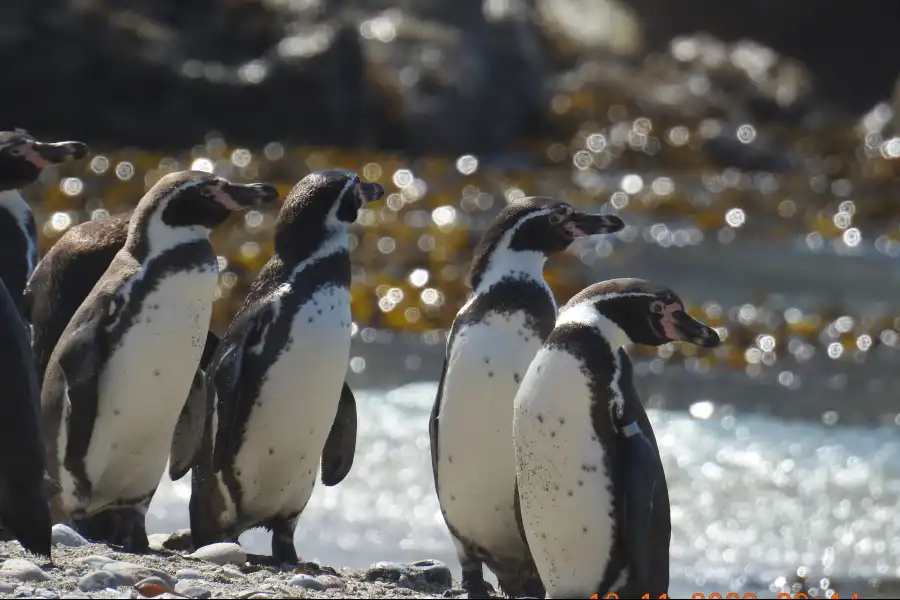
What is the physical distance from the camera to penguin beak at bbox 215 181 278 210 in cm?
514

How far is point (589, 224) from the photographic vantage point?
16.3 feet

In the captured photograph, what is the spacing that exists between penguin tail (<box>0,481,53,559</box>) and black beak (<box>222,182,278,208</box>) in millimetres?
1346

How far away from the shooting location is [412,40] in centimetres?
2145

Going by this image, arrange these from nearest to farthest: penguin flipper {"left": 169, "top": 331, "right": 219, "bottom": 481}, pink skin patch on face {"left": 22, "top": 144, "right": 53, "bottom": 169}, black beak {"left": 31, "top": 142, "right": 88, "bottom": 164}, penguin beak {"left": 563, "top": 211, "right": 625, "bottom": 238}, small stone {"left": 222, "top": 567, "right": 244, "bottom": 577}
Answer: small stone {"left": 222, "top": 567, "right": 244, "bottom": 577}, penguin beak {"left": 563, "top": 211, "right": 625, "bottom": 238}, penguin flipper {"left": 169, "top": 331, "right": 219, "bottom": 481}, black beak {"left": 31, "top": 142, "right": 88, "bottom": 164}, pink skin patch on face {"left": 22, "top": 144, "right": 53, "bottom": 169}

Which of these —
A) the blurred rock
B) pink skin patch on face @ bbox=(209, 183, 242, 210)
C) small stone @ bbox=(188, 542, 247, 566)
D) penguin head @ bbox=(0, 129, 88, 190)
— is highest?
the blurred rock

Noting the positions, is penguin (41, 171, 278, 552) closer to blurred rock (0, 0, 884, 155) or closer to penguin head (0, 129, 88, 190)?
penguin head (0, 129, 88, 190)

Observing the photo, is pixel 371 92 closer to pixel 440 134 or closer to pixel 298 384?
pixel 440 134

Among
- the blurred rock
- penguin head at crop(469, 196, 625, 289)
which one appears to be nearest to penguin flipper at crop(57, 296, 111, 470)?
penguin head at crop(469, 196, 625, 289)

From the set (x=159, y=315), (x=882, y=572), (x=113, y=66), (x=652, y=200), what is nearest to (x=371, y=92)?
(x=113, y=66)

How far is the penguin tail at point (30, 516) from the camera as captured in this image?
13.5 ft

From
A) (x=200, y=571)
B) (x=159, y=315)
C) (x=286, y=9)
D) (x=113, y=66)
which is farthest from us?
(x=286, y=9)

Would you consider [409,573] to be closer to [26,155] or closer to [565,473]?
[565,473]

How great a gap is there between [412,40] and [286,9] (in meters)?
1.76

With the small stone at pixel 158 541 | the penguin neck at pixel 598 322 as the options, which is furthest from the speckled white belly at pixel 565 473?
the small stone at pixel 158 541
